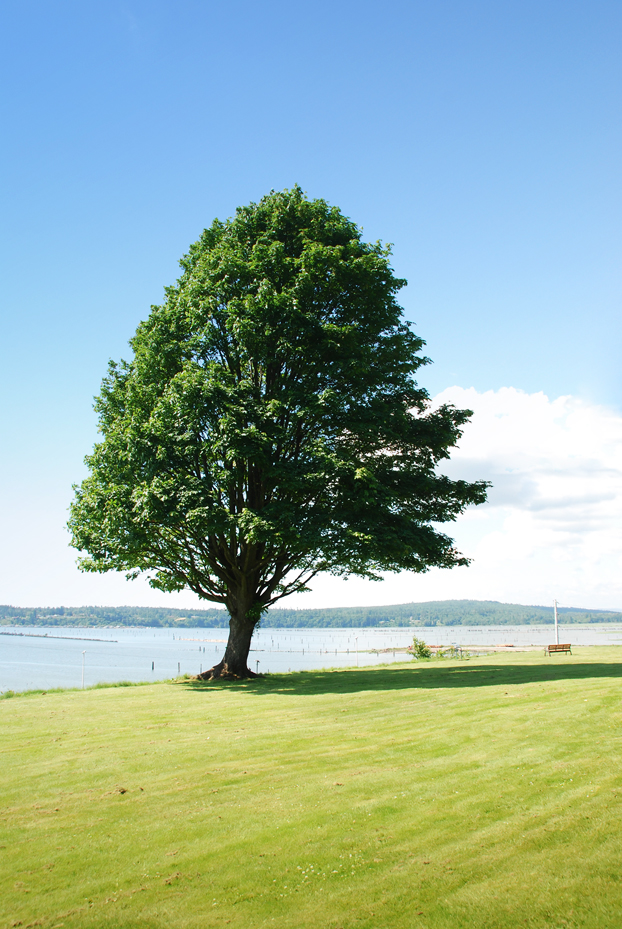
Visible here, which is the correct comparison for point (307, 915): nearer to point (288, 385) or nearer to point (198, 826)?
point (198, 826)

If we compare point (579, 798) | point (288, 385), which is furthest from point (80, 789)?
point (288, 385)

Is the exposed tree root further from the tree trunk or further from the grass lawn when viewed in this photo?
the grass lawn

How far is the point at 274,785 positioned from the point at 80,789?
2788mm

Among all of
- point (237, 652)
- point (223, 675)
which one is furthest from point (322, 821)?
point (237, 652)

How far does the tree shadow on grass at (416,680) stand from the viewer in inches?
733

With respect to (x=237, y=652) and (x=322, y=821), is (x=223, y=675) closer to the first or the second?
(x=237, y=652)

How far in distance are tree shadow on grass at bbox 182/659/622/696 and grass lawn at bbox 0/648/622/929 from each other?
208 inches

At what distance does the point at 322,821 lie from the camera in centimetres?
670

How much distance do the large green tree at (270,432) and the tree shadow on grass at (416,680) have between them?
2952mm

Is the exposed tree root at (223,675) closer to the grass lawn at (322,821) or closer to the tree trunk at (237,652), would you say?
the tree trunk at (237,652)

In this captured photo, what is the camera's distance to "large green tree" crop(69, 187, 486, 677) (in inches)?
827

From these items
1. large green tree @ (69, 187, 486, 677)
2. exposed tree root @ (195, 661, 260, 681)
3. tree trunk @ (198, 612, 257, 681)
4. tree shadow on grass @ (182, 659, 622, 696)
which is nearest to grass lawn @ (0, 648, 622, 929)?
tree shadow on grass @ (182, 659, 622, 696)

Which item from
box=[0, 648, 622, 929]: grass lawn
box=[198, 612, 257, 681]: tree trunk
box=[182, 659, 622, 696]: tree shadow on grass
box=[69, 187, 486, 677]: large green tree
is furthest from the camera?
box=[198, 612, 257, 681]: tree trunk

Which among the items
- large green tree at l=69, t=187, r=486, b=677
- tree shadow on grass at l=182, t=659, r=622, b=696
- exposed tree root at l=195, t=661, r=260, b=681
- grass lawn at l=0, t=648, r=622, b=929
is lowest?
exposed tree root at l=195, t=661, r=260, b=681
